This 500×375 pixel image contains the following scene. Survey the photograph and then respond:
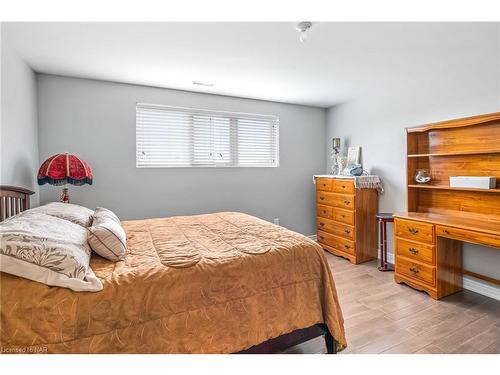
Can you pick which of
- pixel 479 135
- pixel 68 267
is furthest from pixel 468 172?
pixel 68 267

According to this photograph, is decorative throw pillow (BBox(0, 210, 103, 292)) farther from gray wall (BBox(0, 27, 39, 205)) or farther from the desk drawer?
the desk drawer

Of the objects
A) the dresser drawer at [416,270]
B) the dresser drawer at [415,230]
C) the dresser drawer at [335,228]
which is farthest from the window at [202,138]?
the dresser drawer at [416,270]

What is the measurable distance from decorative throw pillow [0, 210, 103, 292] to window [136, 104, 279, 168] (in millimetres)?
2231

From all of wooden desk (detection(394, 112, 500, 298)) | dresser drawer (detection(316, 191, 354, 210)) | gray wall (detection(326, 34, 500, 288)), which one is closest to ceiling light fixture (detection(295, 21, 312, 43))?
gray wall (detection(326, 34, 500, 288))

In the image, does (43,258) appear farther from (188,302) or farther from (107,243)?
(188,302)

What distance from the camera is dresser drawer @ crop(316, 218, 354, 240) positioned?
3.64 meters

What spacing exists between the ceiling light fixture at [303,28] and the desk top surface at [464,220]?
6.91ft

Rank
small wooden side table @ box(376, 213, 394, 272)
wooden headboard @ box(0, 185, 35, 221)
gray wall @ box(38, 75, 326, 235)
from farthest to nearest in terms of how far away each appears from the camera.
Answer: small wooden side table @ box(376, 213, 394, 272) → gray wall @ box(38, 75, 326, 235) → wooden headboard @ box(0, 185, 35, 221)

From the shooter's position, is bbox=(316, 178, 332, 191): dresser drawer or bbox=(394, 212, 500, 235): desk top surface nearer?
bbox=(394, 212, 500, 235): desk top surface

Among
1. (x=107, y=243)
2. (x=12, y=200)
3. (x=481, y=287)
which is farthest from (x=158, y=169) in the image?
(x=481, y=287)

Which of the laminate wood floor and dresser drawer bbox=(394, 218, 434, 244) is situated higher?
dresser drawer bbox=(394, 218, 434, 244)

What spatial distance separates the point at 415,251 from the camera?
2.75m

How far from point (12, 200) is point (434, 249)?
379 centimetres

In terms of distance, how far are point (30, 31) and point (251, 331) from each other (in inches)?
108
